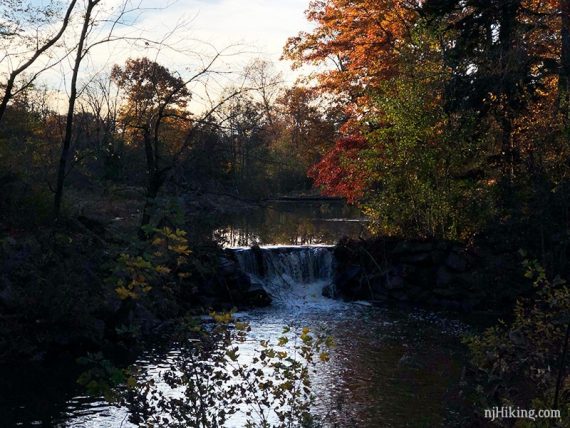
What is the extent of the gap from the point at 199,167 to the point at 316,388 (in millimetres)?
6329

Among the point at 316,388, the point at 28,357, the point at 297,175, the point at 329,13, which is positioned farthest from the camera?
the point at 297,175

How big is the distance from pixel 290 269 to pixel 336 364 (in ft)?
26.2

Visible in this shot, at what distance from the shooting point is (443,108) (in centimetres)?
1769

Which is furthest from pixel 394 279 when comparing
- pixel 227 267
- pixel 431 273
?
pixel 227 267

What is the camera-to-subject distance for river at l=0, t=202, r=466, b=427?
9164mm

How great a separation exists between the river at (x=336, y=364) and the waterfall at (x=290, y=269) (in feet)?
0.09

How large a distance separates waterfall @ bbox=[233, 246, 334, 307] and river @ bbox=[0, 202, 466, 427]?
28mm

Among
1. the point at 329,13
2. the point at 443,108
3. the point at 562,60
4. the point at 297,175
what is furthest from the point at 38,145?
the point at 297,175

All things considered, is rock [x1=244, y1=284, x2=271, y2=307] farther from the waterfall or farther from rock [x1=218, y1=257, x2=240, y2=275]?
rock [x1=218, y1=257, x2=240, y2=275]

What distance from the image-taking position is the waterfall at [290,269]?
739 inches

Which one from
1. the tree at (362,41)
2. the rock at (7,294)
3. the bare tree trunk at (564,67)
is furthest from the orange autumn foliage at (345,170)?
the rock at (7,294)

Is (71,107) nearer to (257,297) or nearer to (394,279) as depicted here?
(257,297)

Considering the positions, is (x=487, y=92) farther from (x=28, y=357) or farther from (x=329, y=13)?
(x=28, y=357)

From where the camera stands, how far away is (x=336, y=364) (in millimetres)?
11664
